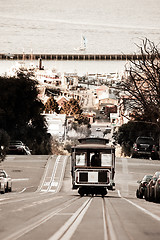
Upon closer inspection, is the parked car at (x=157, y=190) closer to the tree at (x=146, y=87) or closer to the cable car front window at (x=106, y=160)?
the cable car front window at (x=106, y=160)

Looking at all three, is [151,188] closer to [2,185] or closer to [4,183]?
[2,185]

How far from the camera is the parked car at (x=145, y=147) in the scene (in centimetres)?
5902

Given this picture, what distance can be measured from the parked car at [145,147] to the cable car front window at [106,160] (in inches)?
1052

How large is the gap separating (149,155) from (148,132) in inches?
1539

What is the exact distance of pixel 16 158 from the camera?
57.3m

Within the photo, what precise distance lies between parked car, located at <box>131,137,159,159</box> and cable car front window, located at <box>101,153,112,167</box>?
1052 inches

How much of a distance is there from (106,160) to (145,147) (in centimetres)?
2789

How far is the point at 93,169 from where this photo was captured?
104 feet

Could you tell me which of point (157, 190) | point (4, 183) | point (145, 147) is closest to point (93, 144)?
point (4, 183)

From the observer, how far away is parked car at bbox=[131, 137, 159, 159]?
5902 cm

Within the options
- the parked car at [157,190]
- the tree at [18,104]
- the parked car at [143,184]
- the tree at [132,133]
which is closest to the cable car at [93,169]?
the parked car at [143,184]

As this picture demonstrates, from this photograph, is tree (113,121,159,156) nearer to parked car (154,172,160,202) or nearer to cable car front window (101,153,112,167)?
cable car front window (101,153,112,167)

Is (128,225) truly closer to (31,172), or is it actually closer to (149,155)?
(31,172)

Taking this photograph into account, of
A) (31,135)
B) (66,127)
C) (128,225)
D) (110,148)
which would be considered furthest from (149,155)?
(66,127)
